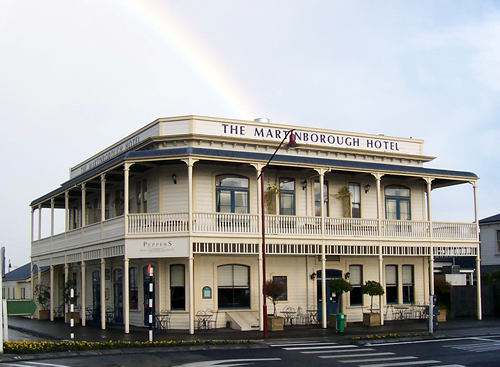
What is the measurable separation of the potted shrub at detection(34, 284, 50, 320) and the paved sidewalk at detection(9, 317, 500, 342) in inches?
263

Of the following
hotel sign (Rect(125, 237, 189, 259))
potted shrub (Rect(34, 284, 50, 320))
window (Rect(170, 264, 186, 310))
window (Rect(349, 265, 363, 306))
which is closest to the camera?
hotel sign (Rect(125, 237, 189, 259))

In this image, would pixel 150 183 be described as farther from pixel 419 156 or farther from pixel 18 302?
pixel 419 156

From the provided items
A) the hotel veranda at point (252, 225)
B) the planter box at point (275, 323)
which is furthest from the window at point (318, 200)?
the planter box at point (275, 323)

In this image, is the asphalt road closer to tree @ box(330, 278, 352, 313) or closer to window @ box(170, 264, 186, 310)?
tree @ box(330, 278, 352, 313)

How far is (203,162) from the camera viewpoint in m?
29.1

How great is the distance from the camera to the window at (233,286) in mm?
29297

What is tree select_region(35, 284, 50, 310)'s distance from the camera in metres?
38.8

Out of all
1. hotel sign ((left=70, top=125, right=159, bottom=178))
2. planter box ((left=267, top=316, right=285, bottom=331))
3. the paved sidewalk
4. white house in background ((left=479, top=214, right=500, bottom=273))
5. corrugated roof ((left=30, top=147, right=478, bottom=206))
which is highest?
hotel sign ((left=70, top=125, right=159, bottom=178))

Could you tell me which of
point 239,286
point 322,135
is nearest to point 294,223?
point 239,286

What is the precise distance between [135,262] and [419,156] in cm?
1637

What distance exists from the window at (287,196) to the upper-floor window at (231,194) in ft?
6.45

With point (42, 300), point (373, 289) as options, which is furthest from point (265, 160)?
point (42, 300)

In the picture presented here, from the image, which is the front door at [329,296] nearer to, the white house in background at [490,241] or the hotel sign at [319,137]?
the hotel sign at [319,137]

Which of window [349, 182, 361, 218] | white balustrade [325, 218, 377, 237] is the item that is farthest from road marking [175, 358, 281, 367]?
window [349, 182, 361, 218]
